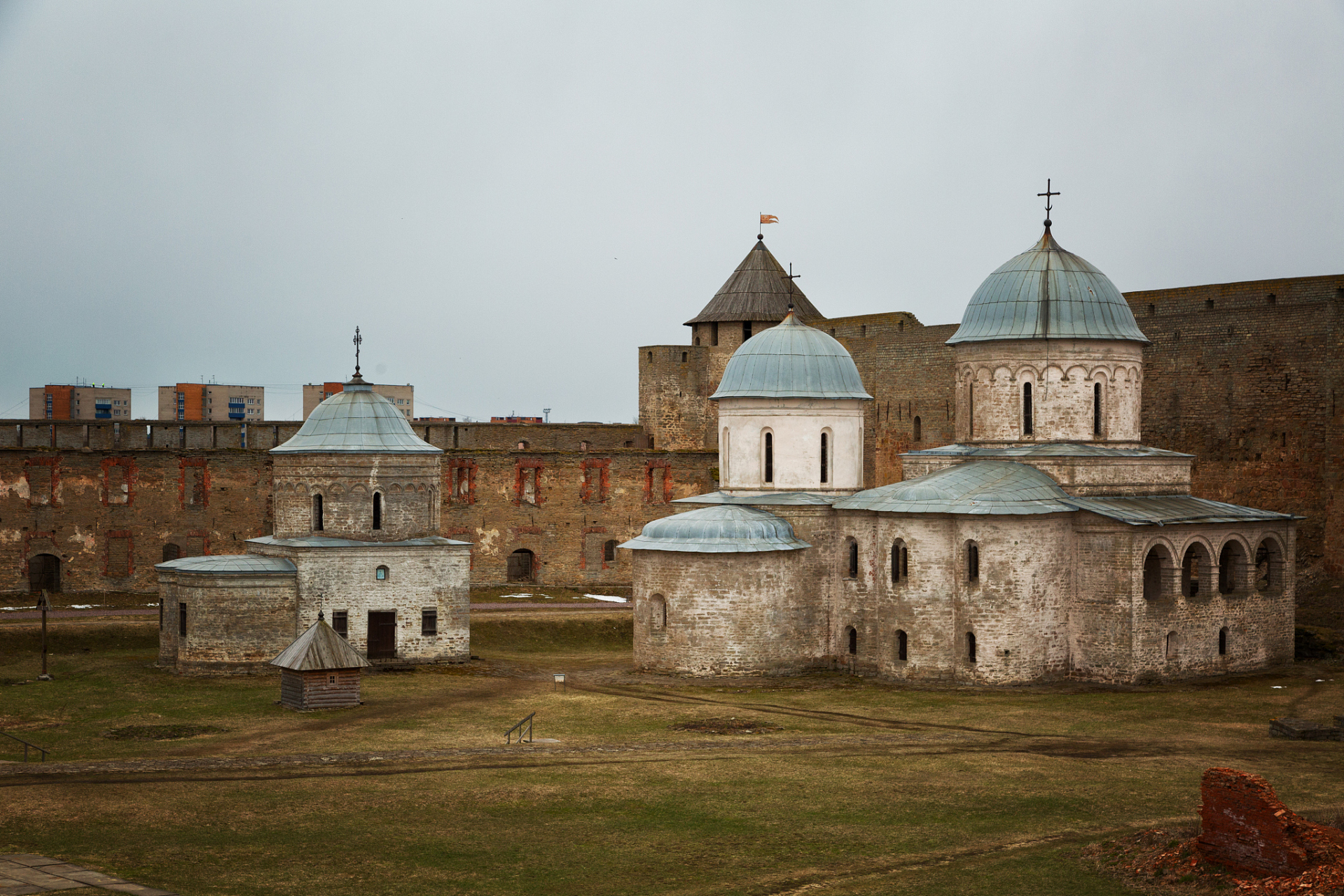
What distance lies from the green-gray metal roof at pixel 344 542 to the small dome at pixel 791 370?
313 inches

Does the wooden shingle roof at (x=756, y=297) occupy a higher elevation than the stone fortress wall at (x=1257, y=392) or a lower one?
higher

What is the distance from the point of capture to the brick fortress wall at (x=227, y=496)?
150 feet

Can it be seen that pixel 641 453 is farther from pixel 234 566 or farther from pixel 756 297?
pixel 234 566

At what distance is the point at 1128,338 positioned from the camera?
34.8 meters

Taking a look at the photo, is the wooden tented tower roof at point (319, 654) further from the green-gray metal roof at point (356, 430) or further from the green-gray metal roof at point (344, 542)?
the green-gray metal roof at point (356, 430)

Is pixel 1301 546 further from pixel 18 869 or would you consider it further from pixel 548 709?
pixel 18 869

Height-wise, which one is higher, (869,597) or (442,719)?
(869,597)

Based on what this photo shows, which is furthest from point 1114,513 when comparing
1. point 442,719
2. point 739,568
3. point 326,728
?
point 326,728

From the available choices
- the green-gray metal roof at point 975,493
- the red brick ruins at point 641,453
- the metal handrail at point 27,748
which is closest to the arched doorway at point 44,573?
the red brick ruins at point 641,453

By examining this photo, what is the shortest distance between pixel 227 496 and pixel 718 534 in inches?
820

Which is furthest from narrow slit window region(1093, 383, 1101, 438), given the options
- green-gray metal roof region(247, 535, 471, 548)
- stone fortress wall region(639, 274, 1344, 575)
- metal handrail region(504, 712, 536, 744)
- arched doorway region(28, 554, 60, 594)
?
arched doorway region(28, 554, 60, 594)

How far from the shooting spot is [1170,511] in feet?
108

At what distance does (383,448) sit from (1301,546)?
936 inches

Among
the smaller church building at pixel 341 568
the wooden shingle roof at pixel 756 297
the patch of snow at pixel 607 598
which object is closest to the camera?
the smaller church building at pixel 341 568
